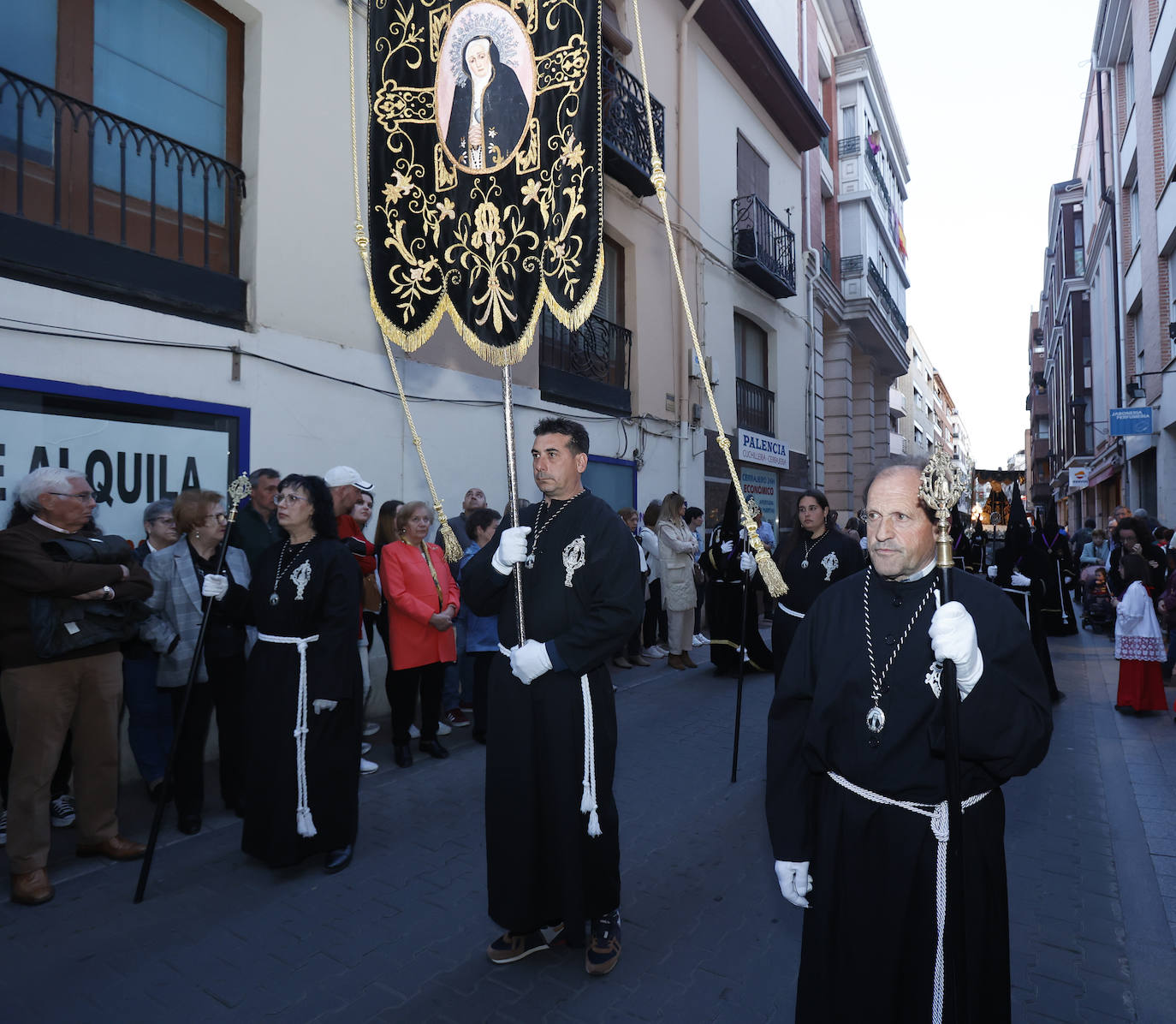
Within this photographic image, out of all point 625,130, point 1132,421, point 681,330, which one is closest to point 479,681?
point 625,130

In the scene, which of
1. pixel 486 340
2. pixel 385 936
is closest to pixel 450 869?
pixel 385 936

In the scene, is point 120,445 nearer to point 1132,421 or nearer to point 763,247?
point 763,247

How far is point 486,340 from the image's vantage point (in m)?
4.06

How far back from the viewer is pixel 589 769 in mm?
3168

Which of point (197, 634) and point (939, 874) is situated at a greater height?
point (197, 634)

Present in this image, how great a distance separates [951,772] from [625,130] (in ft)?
36.0

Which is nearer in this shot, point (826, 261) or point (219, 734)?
point (219, 734)

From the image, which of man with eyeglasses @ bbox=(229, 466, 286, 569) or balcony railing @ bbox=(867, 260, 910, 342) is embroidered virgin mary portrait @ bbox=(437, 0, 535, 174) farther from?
balcony railing @ bbox=(867, 260, 910, 342)

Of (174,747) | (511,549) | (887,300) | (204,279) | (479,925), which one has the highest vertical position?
(887,300)

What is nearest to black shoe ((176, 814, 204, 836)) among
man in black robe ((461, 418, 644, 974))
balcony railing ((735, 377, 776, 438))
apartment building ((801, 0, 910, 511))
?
man in black robe ((461, 418, 644, 974))

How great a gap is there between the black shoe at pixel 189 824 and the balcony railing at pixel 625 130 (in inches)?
353

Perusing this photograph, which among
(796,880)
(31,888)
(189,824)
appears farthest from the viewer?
(189,824)

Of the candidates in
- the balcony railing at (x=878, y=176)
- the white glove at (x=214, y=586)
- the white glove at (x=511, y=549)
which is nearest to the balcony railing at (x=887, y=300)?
the balcony railing at (x=878, y=176)

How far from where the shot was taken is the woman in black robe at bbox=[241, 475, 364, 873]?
403cm
